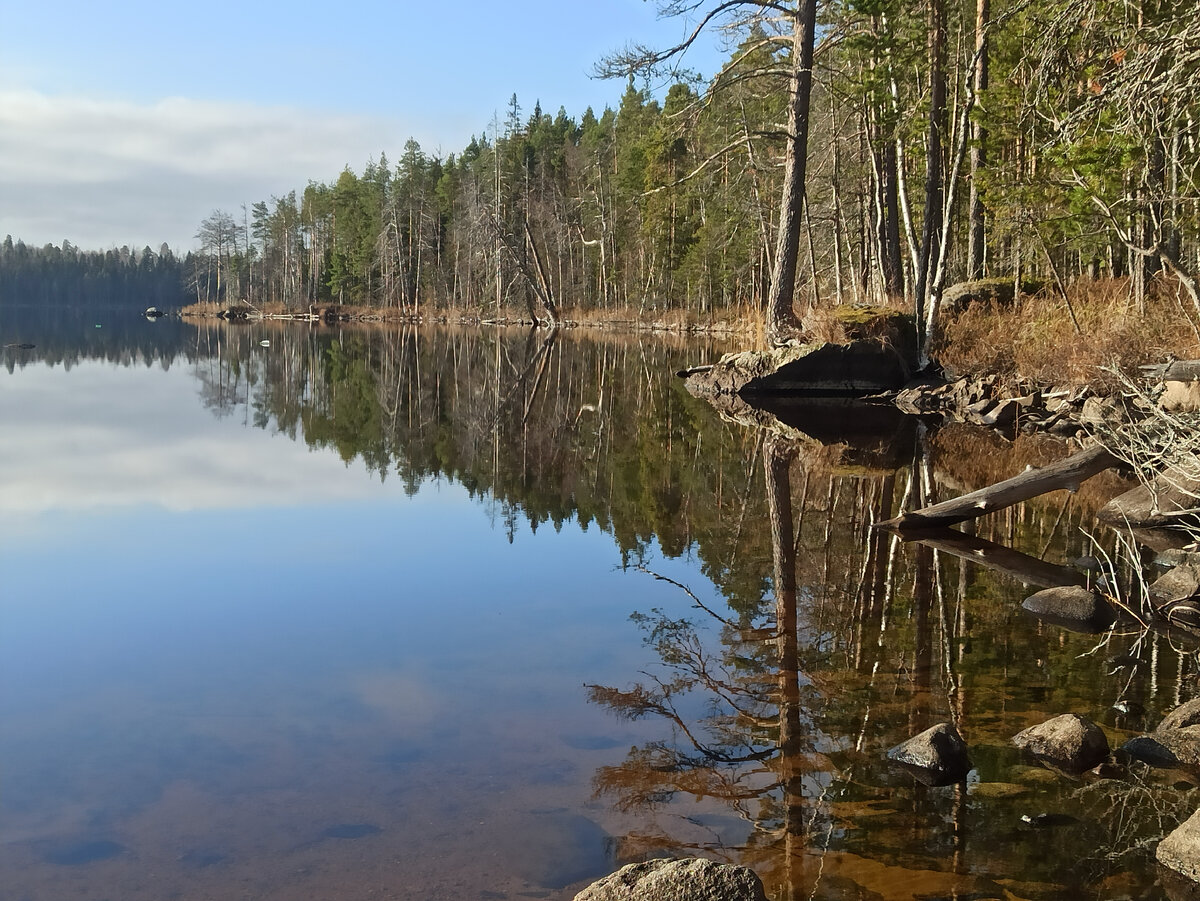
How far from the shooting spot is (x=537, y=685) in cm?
566

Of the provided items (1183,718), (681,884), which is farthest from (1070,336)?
(681,884)

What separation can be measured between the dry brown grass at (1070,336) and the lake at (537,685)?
3623 mm

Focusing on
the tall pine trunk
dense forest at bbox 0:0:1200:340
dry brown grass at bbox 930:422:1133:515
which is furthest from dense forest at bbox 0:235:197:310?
dry brown grass at bbox 930:422:1133:515

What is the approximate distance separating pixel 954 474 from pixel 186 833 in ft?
32.8

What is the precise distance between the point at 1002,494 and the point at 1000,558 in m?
1.00

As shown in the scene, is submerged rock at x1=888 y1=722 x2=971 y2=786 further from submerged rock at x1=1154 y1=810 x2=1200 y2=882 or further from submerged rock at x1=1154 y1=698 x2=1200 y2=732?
submerged rock at x1=1154 y1=698 x2=1200 y2=732

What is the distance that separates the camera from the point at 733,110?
3566 centimetres

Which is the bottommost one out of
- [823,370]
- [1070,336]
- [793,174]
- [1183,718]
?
[1183,718]

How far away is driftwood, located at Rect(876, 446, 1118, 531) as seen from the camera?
926cm

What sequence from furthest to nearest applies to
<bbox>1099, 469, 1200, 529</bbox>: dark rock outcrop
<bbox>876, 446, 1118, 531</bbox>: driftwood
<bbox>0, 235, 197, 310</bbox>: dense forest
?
<bbox>0, 235, 197, 310</bbox>: dense forest < <bbox>876, 446, 1118, 531</bbox>: driftwood < <bbox>1099, 469, 1200, 529</bbox>: dark rock outcrop

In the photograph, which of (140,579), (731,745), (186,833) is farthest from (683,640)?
(140,579)

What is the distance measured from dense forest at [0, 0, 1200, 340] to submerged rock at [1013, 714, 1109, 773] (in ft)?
14.9

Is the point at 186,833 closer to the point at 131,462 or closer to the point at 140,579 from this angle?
the point at 140,579

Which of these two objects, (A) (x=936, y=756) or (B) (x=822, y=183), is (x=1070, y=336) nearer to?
(A) (x=936, y=756)
